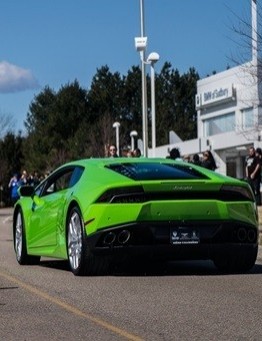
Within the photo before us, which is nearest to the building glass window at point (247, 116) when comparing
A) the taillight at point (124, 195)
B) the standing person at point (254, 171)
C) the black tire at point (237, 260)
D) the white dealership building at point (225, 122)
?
the white dealership building at point (225, 122)

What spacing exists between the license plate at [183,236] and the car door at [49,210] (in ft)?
4.89

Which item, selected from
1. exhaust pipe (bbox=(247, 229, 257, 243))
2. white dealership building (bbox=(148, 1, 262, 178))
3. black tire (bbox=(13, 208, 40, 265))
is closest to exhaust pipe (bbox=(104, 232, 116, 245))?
exhaust pipe (bbox=(247, 229, 257, 243))

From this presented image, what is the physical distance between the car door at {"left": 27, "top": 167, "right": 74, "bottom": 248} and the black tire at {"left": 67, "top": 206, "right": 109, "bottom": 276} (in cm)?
39

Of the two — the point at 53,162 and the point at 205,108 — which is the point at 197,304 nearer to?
the point at 205,108

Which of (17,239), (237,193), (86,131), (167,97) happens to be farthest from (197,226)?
(167,97)

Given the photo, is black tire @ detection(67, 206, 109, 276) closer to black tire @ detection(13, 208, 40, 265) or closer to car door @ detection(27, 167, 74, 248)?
car door @ detection(27, 167, 74, 248)

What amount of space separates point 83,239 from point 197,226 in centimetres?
126

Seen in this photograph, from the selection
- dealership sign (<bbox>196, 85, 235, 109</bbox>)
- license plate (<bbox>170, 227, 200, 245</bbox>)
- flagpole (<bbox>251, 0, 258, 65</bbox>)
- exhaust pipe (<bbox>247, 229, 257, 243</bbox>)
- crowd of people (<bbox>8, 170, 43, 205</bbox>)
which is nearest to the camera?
license plate (<bbox>170, 227, 200, 245</bbox>)

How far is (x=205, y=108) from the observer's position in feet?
214

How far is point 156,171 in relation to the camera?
1139 cm

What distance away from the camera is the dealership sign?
59219mm

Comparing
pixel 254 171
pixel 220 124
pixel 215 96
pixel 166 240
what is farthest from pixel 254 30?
pixel 220 124

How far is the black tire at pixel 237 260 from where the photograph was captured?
1130 cm

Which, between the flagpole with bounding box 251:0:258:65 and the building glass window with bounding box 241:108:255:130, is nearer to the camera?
the flagpole with bounding box 251:0:258:65
